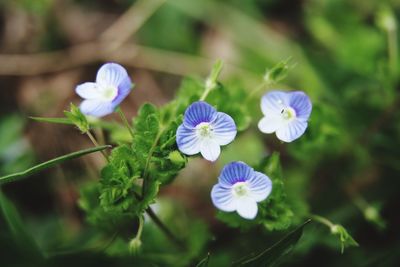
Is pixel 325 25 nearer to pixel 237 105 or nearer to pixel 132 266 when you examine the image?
pixel 237 105

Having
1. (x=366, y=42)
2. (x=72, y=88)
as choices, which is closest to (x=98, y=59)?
(x=72, y=88)

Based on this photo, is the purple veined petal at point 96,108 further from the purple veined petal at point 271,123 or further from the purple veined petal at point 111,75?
the purple veined petal at point 271,123

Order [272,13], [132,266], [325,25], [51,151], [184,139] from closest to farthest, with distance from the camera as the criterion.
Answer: [184,139]
[132,266]
[51,151]
[325,25]
[272,13]

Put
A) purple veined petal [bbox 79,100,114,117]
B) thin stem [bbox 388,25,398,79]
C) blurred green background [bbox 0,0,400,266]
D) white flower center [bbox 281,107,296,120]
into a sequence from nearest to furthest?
purple veined petal [bbox 79,100,114,117]
white flower center [bbox 281,107,296,120]
blurred green background [bbox 0,0,400,266]
thin stem [bbox 388,25,398,79]

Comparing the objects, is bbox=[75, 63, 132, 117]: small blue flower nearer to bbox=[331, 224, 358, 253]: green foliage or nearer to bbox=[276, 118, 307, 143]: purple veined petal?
bbox=[276, 118, 307, 143]: purple veined petal

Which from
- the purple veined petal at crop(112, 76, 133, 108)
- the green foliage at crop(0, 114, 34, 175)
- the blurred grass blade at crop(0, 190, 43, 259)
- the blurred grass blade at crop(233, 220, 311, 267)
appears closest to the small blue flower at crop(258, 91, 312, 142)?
the blurred grass blade at crop(233, 220, 311, 267)

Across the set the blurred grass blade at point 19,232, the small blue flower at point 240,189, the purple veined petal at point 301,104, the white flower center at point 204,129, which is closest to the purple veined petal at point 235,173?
the small blue flower at point 240,189

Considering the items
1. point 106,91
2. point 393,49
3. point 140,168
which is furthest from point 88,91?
point 393,49
